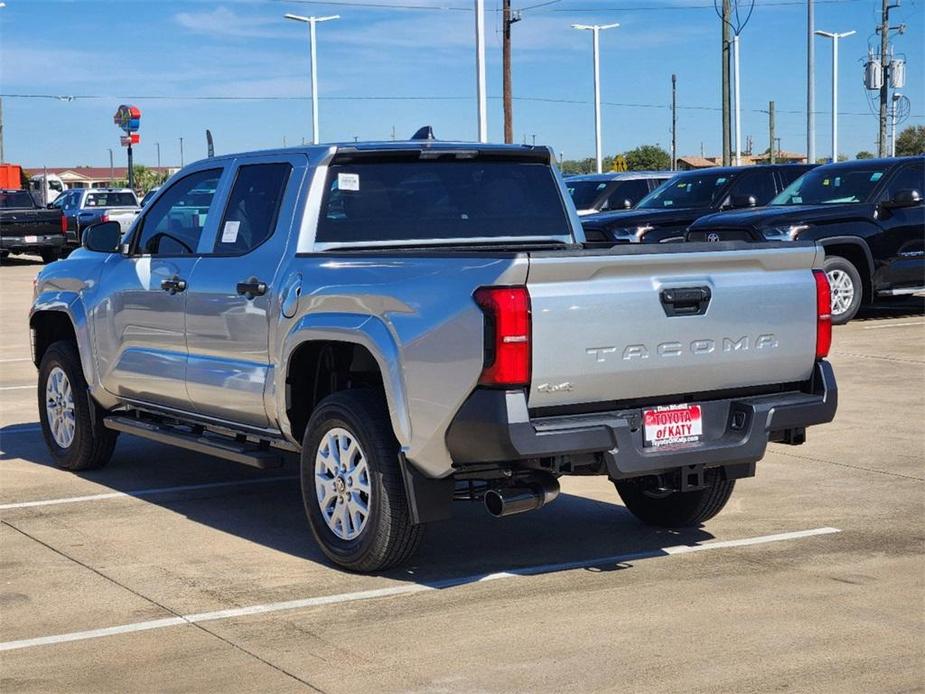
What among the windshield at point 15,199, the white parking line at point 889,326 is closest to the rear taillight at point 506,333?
the white parking line at point 889,326

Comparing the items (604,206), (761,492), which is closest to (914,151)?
(604,206)

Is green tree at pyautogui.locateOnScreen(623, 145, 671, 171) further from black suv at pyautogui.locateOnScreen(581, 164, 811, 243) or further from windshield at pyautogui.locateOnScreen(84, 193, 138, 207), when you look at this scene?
black suv at pyautogui.locateOnScreen(581, 164, 811, 243)

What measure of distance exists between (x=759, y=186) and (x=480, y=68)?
12283 millimetres

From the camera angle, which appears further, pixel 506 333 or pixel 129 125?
pixel 129 125

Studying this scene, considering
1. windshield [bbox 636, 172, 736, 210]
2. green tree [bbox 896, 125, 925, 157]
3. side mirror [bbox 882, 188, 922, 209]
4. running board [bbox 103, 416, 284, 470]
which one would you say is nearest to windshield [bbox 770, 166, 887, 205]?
side mirror [bbox 882, 188, 922, 209]

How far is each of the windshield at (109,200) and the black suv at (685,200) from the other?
23564 mm

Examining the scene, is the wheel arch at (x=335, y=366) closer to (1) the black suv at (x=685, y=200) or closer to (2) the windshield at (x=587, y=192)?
(1) the black suv at (x=685, y=200)

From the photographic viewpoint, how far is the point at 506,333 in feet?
18.8

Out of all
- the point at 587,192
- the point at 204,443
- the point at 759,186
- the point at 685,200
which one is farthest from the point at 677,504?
the point at 587,192

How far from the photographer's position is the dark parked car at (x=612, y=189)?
2500 cm

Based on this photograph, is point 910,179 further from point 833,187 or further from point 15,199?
point 15,199

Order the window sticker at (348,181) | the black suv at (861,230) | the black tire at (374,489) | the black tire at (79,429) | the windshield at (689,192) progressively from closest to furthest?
the black tire at (374,489), the window sticker at (348,181), the black tire at (79,429), the black suv at (861,230), the windshield at (689,192)

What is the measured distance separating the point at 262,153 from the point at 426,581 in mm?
2541

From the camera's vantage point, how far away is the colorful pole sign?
150 feet
